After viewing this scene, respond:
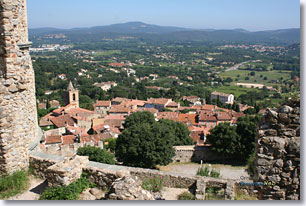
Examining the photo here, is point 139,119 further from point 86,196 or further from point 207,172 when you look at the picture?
point 86,196

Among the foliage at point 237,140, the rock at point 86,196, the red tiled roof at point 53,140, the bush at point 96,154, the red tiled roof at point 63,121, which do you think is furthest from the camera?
the red tiled roof at point 63,121

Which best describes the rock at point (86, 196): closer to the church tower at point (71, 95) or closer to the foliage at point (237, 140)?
the foliage at point (237, 140)

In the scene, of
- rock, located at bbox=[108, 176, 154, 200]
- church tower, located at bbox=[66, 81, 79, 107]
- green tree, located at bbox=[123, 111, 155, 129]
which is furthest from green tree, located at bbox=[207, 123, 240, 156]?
church tower, located at bbox=[66, 81, 79, 107]

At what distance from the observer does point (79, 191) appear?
538 cm

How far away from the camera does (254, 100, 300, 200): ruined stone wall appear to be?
432 centimetres

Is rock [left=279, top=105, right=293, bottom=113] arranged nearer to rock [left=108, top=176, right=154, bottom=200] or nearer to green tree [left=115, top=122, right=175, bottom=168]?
rock [left=108, top=176, right=154, bottom=200]

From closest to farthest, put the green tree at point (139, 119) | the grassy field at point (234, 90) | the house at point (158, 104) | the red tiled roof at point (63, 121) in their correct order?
the green tree at point (139, 119) → the red tiled roof at point (63, 121) → the house at point (158, 104) → the grassy field at point (234, 90)

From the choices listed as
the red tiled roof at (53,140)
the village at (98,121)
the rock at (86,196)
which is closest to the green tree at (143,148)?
the village at (98,121)

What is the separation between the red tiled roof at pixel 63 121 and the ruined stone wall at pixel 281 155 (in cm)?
3408

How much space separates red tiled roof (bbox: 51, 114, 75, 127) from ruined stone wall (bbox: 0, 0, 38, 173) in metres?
31.3

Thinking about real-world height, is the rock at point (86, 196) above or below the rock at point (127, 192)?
below

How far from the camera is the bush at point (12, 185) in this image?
554 centimetres

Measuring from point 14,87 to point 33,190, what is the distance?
2.11 m

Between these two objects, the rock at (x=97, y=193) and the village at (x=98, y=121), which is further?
the village at (x=98, y=121)
